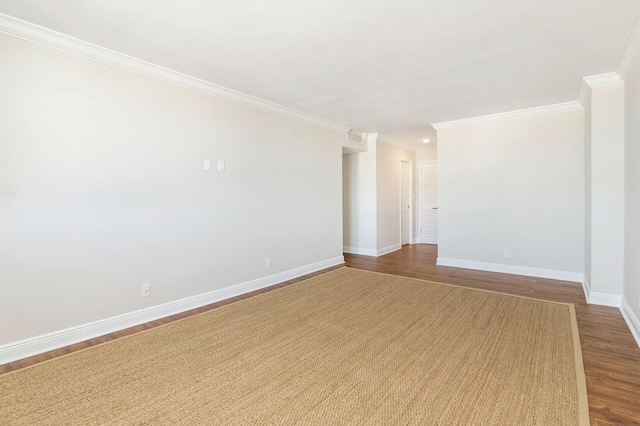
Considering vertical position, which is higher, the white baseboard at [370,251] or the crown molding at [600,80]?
the crown molding at [600,80]

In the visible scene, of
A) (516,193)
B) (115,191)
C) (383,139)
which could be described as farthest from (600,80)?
(115,191)

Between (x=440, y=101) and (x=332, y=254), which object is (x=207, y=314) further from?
(x=440, y=101)

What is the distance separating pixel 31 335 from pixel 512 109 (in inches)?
242

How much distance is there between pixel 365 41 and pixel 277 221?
2.62 meters

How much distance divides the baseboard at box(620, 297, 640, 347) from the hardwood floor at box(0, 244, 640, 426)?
1.5 inches

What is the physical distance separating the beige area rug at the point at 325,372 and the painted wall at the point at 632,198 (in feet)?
1.80

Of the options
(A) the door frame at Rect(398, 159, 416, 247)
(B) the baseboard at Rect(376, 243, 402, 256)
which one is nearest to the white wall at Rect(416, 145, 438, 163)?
(A) the door frame at Rect(398, 159, 416, 247)

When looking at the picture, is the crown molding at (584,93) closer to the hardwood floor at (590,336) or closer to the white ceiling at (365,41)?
the white ceiling at (365,41)

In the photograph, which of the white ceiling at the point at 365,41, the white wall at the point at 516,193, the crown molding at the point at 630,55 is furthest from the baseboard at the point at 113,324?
the crown molding at the point at 630,55

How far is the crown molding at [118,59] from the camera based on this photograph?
2.27 m

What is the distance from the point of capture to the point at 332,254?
17.9ft

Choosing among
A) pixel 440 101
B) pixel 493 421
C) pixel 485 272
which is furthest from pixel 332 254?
pixel 493 421

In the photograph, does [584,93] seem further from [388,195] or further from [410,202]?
[410,202]

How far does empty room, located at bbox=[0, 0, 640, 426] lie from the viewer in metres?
1.93
